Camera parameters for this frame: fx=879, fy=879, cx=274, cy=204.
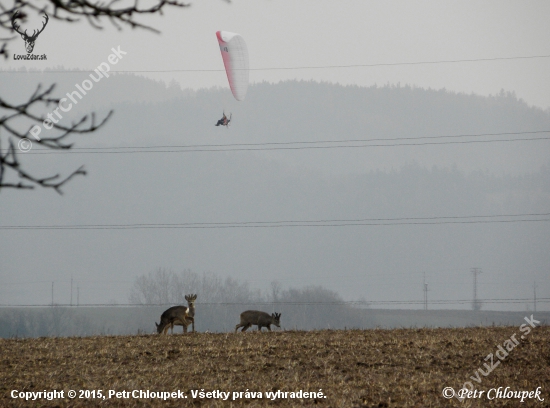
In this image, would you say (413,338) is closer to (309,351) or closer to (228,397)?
(309,351)

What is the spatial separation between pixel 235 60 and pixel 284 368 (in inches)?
2332

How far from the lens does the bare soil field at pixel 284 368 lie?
1520cm

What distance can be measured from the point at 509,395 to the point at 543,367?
3.52 m

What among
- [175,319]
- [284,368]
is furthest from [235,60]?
[284,368]

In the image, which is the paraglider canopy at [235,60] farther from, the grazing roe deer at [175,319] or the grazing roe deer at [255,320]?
the grazing roe deer at [175,319]

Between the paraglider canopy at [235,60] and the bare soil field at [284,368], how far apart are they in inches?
2050

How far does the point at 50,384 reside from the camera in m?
17.0

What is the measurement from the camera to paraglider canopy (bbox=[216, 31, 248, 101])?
246 feet

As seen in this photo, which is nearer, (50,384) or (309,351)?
(50,384)

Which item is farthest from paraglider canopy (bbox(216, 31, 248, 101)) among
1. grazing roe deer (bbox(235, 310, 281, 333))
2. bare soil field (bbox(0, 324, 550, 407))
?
bare soil field (bbox(0, 324, 550, 407))

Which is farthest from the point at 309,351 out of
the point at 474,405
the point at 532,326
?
the point at 532,326

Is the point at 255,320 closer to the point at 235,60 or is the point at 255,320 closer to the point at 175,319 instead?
the point at 175,319

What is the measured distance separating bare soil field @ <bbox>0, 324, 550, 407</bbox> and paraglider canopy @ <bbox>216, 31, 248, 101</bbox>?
171ft

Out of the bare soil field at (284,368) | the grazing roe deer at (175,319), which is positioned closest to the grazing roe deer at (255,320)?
the grazing roe deer at (175,319)
